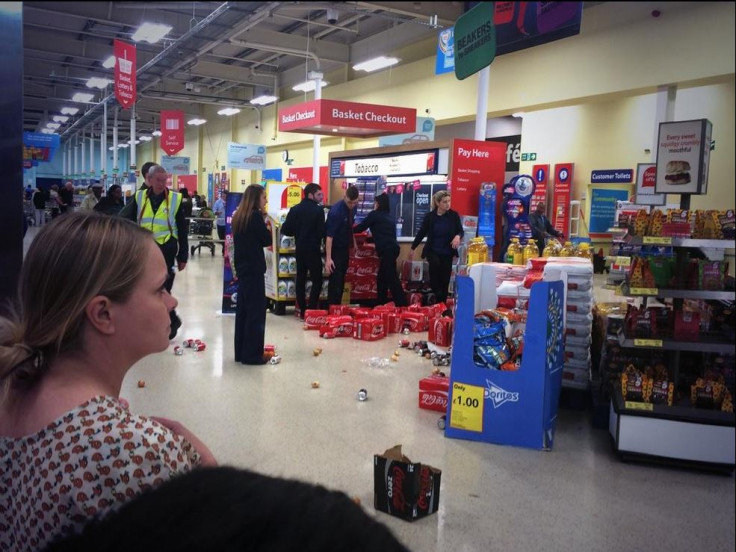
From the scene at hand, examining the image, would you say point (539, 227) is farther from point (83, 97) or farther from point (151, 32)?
point (151, 32)

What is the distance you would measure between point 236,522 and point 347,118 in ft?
34.7

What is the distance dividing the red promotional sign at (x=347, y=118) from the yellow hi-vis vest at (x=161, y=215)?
17.9ft

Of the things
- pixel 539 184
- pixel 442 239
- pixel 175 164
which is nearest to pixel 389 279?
pixel 442 239

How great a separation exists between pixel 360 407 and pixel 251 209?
1.91m

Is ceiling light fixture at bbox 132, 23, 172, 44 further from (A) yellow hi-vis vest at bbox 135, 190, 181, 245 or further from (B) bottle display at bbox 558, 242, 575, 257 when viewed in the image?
(A) yellow hi-vis vest at bbox 135, 190, 181, 245

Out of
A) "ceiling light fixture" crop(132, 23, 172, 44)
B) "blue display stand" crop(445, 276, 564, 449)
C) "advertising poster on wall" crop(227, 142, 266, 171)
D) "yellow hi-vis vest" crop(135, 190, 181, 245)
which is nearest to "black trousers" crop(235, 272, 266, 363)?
"yellow hi-vis vest" crop(135, 190, 181, 245)

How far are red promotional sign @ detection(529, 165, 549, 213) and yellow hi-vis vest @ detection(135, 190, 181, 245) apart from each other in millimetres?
5105

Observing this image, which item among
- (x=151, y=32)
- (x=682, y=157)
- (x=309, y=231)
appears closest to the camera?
(x=151, y=32)

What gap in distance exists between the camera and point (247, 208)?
492cm

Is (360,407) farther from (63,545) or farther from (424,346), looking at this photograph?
(63,545)

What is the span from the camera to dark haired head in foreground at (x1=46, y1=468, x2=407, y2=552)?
318mm

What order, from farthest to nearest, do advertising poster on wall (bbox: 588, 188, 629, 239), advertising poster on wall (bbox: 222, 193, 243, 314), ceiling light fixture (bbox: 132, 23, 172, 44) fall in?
1. advertising poster on wall (bbox: 222, 193, 243, 314)
2. advertising poster on wall (bbox: 588, 188, 629, 239)
3. ceiling light fixture (bbox: 132, 23, 172, 44)

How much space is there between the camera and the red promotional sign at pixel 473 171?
830cm

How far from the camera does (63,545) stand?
13.5 inches
